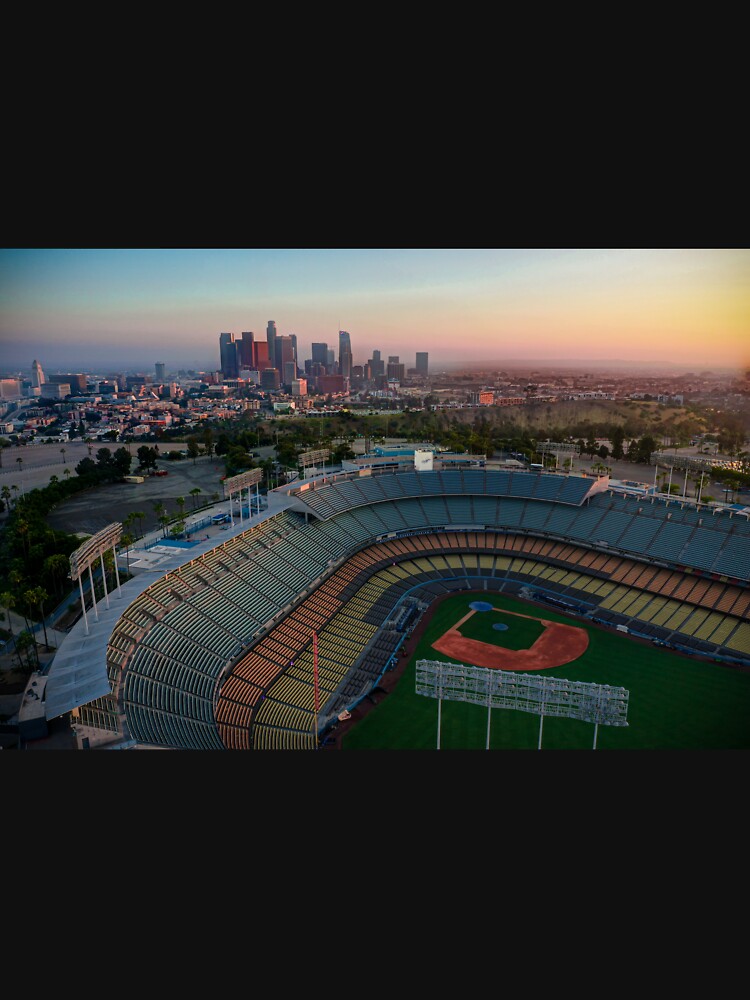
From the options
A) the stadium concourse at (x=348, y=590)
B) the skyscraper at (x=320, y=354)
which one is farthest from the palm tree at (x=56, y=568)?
the skyscraper at (x=320, y=354)

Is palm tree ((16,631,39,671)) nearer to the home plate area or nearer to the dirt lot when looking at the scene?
the home plate area

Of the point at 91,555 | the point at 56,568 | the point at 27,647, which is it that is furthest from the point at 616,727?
the point at 56,568

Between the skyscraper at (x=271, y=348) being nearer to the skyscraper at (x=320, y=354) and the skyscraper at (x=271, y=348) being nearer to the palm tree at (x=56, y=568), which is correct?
the skyscraper at (x=320, y=354)

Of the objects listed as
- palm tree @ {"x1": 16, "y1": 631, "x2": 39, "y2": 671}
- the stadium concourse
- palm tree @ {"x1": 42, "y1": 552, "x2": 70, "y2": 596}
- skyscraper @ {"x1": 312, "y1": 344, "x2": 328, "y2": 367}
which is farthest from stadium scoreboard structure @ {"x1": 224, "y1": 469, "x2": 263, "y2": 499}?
skyscraper @ {"x1": 312, "y1": 344, "x2": 328, "y2": 367}

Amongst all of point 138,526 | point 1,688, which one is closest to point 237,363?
point 138,526

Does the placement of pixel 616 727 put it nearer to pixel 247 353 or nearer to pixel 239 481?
pixel 239 481

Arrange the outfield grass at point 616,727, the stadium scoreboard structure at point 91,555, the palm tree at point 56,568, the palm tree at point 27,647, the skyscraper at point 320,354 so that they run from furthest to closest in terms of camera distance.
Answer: the skyscraper at point 320,354 → the palm tree at point 56,568 → the palm tree at point 27,647 → the outfield grass at point 616,727 → the stadium scoreboard structure at point 91,555

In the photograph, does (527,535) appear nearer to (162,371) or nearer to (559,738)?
(559,738)
